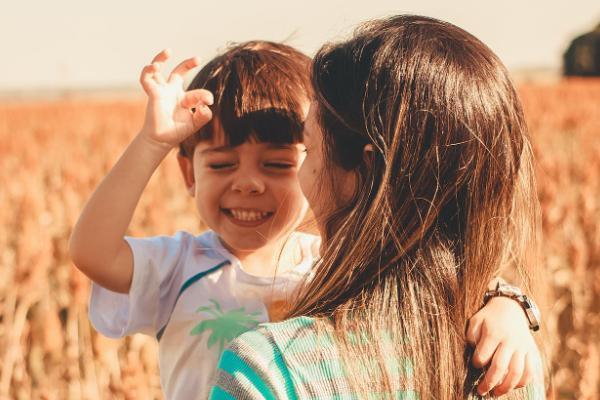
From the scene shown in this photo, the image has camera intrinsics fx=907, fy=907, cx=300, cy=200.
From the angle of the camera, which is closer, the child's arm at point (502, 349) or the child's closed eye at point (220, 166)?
the child's arm at point (502, 349)

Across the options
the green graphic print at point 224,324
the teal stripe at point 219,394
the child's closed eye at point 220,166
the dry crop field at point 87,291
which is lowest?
A: the dry crop field at point 87,291

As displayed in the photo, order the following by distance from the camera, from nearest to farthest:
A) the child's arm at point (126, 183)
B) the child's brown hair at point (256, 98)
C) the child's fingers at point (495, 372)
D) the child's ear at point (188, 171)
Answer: the child's fingers at point (495, 372) < the child's arm at point (126, 183) < the child's brown hair at point (256, 98) < the child's ear at point (188, 171)

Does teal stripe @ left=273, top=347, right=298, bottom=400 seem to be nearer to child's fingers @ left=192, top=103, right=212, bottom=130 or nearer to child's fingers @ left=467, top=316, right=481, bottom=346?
child's fingers @ left=467, top=316, right=481, bottom=346

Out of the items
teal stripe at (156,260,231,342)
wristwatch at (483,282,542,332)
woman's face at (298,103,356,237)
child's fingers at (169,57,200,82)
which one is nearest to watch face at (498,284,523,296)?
wristwatch at (483,282,542,332)

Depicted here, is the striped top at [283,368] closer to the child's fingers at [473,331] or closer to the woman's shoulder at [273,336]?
the woman's shoulder at [273,336]

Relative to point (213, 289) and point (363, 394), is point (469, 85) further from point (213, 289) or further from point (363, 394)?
point (213, 289)

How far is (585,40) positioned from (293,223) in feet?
159

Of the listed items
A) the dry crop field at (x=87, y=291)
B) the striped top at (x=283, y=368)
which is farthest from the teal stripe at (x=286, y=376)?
the dry crop field at (x=87, y=291)

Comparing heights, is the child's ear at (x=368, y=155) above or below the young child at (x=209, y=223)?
above

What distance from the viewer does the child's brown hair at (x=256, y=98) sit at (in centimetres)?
161

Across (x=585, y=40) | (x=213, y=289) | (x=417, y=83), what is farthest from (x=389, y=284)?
(x=585, y=40)

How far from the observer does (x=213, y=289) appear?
1.61 m

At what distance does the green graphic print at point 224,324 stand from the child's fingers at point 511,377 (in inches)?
19.9

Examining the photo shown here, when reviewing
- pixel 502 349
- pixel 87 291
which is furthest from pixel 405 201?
pixel 87 291
